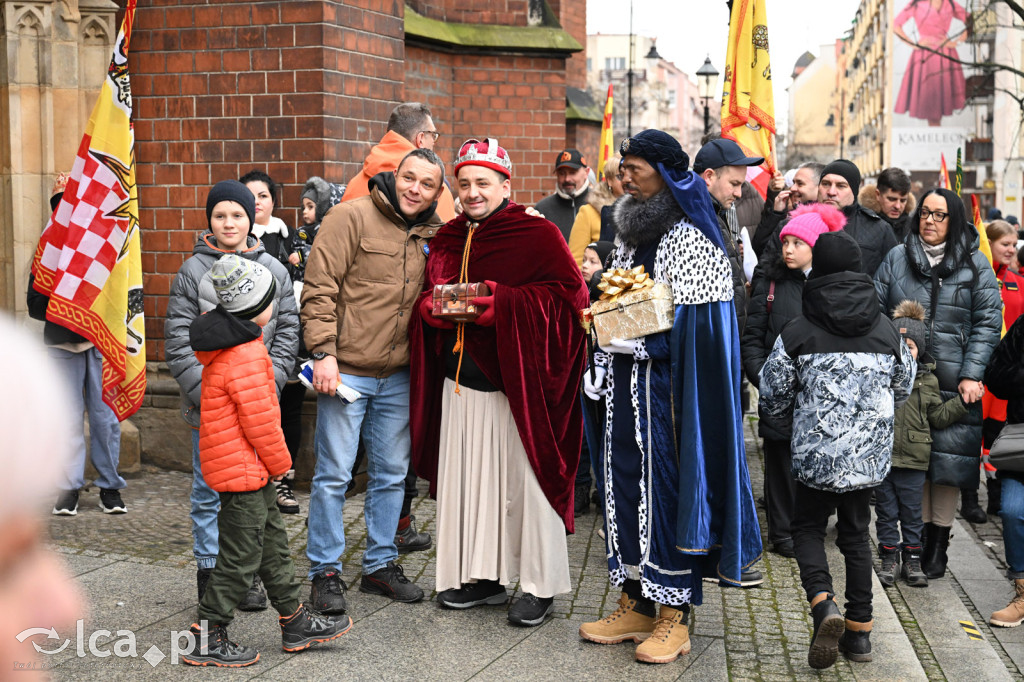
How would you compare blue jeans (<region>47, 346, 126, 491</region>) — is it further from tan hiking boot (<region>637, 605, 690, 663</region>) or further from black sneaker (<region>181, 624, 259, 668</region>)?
tan hiking boot (<region>637, 605, 690, 663</region>)

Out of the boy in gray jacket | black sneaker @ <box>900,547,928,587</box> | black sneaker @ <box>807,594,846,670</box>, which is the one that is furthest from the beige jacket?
black sneaker @ <box>900,547,928,587</box>

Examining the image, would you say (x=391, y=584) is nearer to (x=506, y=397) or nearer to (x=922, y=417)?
(x=506, y=397)

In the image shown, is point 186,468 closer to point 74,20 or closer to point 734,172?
point 74,20

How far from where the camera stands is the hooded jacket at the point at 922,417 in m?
6.00

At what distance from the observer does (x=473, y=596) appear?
527cm

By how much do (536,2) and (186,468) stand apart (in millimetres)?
6101

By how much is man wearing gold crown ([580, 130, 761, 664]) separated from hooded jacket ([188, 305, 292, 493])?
4.82 feet

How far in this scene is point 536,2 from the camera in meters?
11.3

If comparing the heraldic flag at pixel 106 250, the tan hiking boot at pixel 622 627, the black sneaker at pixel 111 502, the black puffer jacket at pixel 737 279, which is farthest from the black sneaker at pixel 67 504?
the black puffer jacket at pixel 737 279

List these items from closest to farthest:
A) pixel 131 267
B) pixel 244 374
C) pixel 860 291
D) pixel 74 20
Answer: pixel 244 374 < pixel 860 291 < pixel 131 267 < pixel 74 20

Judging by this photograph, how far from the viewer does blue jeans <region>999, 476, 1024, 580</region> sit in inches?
219

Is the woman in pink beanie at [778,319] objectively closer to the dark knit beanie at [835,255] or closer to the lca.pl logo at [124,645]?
the dark knit beanie at [835,255]

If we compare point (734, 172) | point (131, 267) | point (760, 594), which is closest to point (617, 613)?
point (760, 594)

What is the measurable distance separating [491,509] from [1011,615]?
265cm
